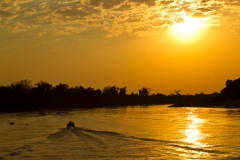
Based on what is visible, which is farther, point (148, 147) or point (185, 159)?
point (148, 147)

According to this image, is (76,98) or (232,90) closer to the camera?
(232,90)

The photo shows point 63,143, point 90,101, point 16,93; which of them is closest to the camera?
point 63,143

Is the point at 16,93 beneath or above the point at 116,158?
above

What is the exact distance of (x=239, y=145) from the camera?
18969 mm

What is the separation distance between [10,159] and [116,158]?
5.31m

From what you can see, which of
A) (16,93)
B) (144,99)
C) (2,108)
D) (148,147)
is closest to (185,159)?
(148,147)

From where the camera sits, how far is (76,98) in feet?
433

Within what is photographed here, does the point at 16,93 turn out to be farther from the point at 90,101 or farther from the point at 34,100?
the point at 90,101

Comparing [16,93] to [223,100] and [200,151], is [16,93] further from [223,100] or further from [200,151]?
[200,151]

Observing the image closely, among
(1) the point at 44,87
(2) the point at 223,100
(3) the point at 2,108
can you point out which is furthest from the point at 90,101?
(2) the point at 223,100

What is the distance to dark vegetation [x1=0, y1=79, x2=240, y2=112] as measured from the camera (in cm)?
9569

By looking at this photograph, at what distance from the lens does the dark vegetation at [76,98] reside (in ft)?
314

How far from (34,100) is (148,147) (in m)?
98.5

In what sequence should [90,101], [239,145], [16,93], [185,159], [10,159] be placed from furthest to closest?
[90,101]
[16,93]
[239,145]
[10,159]
[185,159]
